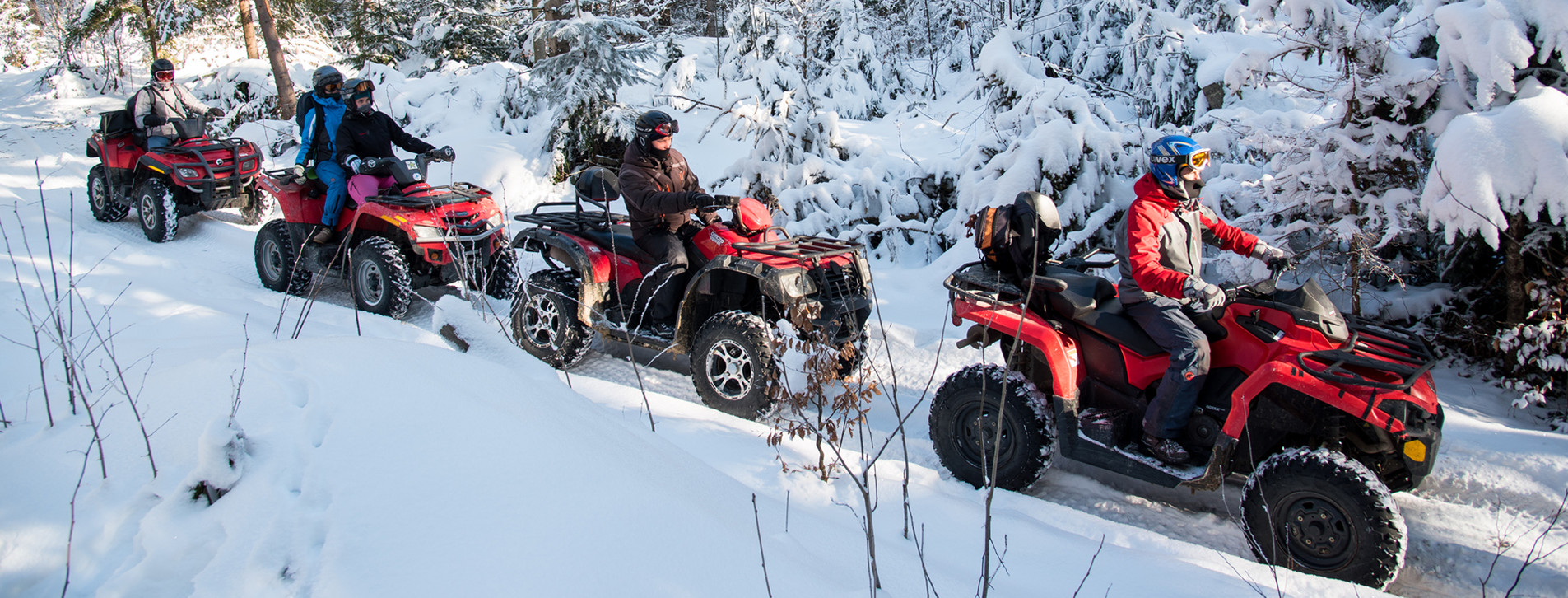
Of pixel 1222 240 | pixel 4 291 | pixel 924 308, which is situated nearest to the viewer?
pixel 1222 240

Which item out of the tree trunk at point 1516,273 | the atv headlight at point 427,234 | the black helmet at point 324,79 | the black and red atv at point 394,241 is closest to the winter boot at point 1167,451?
the tree trunk at point 1516,273

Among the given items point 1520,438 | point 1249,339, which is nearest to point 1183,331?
point 1249,339

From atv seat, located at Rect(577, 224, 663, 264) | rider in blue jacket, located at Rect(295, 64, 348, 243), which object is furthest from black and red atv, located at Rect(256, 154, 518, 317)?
atv seat, located at Rect(577, 224, 663, 264)

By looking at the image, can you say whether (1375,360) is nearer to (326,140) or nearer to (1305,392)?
(1305,392)

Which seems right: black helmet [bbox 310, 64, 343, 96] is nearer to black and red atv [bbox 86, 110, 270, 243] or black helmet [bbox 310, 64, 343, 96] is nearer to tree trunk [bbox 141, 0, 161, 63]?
black and red atv [bbox 86, 110, 270, 243]

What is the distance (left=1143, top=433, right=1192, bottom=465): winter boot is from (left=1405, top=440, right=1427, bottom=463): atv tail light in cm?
82

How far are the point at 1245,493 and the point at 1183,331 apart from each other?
72 cm

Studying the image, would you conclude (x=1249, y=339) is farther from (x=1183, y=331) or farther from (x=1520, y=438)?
(x=1520, y=438)

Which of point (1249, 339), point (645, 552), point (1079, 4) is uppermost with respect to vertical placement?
point (1079, 4)

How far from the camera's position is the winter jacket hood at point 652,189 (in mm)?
5223

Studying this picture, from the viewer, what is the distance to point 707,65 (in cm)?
1906

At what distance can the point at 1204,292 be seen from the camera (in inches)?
138

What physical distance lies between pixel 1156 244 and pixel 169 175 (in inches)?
376

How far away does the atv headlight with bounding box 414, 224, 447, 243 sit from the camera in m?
6.45
